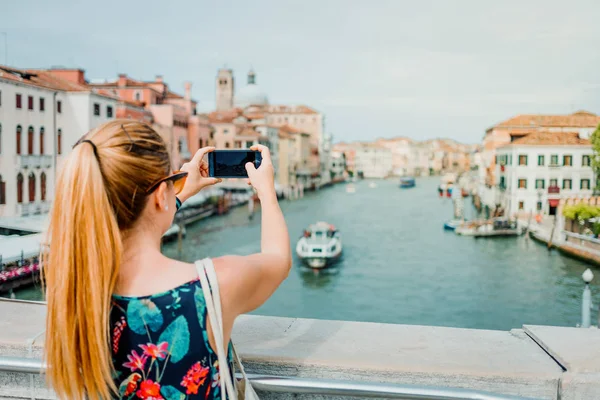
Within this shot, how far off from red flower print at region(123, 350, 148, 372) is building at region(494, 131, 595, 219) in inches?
628

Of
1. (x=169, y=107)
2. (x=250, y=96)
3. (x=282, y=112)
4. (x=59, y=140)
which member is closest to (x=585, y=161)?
(x=169, y=107)

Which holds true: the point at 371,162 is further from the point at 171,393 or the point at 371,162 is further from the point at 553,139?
the point at 171,393

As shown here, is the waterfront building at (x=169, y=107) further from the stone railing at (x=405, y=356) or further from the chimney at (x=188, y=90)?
the stone railing at (x=405, y=356)

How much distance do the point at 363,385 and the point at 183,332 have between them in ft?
0.71

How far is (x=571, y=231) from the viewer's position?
13.2 m

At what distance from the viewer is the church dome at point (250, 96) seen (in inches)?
1561

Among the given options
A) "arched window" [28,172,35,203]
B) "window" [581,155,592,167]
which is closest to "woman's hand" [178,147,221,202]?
"arched window" [28,172,35,203]

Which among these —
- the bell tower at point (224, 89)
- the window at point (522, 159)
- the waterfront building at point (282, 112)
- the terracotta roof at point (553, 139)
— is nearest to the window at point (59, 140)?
the window at point (522, 159)

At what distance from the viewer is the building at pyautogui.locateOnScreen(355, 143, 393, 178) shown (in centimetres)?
5744

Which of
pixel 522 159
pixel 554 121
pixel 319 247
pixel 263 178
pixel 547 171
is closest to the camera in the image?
pixel 263 178

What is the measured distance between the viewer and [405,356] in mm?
702

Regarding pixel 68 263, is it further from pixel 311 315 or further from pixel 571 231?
pixel 571 231

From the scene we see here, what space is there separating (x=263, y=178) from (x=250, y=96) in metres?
40.0

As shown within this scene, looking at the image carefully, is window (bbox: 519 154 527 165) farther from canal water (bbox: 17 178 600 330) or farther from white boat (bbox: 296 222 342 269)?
white boat (bbox: 296 222 342 269)
